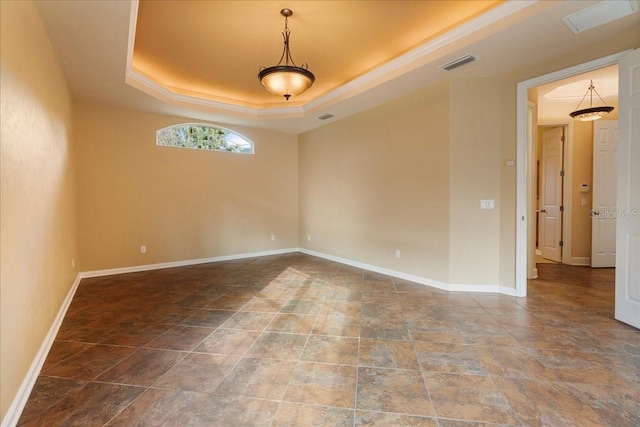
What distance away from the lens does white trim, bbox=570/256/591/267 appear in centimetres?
505

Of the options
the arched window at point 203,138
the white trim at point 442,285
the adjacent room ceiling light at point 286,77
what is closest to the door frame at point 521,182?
the white trim at point 442,285

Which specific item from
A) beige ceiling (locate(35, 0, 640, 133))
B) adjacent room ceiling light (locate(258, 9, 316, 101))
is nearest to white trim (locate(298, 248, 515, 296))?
beige ceiling (locate(35, 0, 640, 133))

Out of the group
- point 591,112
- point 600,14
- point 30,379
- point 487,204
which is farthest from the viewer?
point 591,112

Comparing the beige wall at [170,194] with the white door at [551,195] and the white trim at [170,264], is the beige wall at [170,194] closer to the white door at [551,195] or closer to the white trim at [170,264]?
the white trim at [170,264]

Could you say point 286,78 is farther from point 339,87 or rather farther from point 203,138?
point 203,138

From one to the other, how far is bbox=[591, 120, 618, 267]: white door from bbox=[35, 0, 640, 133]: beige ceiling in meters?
2.87

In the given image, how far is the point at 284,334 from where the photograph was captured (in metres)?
2.57

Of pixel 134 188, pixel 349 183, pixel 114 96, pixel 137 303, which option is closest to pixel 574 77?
pixel 349 183

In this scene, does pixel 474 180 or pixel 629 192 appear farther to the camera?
pixel 474 180

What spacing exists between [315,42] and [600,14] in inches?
103

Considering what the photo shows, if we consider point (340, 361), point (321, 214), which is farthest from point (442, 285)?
point (321, 214)

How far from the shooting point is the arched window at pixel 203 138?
5.12m

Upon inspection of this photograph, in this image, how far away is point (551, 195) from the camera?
547 centimetres

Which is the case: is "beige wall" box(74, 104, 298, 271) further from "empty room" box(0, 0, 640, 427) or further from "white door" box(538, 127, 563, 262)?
"white door" box(538, 127, 563, 262)
